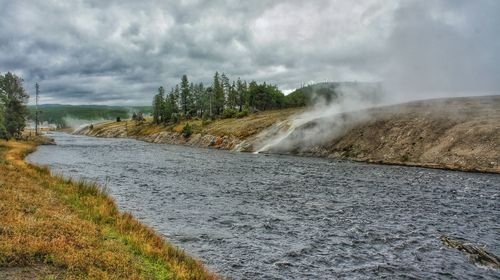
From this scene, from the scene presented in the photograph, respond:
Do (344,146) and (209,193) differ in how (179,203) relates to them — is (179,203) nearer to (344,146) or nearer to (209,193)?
(209,193)

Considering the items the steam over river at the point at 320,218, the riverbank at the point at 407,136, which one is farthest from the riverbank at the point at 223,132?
the steam over river at the point at 320,218

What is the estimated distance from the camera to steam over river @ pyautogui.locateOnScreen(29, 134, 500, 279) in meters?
17.2

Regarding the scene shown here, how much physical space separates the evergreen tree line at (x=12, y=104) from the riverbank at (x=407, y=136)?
48.8 metres

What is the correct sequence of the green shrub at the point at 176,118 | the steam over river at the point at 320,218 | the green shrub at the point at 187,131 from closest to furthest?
the steam over river at the point at 320,218 < the green shrub at the point at 187,131 < the green shrub at the point at 176,118

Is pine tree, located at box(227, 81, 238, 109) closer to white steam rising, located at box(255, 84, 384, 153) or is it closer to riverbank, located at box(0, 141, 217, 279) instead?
white steam rising, located at box(255, 84, 384, 153)

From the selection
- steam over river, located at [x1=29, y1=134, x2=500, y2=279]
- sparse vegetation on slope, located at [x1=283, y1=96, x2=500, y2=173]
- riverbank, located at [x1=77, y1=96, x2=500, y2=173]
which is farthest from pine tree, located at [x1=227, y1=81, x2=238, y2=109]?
steam over river, located at [x1=29, y1=134, x2=500, y2=279]

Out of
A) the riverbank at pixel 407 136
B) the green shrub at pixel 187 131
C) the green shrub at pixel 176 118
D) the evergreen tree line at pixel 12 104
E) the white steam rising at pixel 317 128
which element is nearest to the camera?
the riverbank at pixel 407 136

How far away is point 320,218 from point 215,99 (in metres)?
137

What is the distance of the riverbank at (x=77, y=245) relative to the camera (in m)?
12.5

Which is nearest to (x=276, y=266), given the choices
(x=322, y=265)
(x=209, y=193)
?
(x=322, y=265)

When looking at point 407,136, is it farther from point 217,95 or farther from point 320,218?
point 217,95

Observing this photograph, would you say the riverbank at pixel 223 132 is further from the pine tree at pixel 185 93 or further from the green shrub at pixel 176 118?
the pine tree at pixel 185 93

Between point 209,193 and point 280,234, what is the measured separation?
509 inches

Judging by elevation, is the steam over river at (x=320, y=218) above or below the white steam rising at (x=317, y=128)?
below
